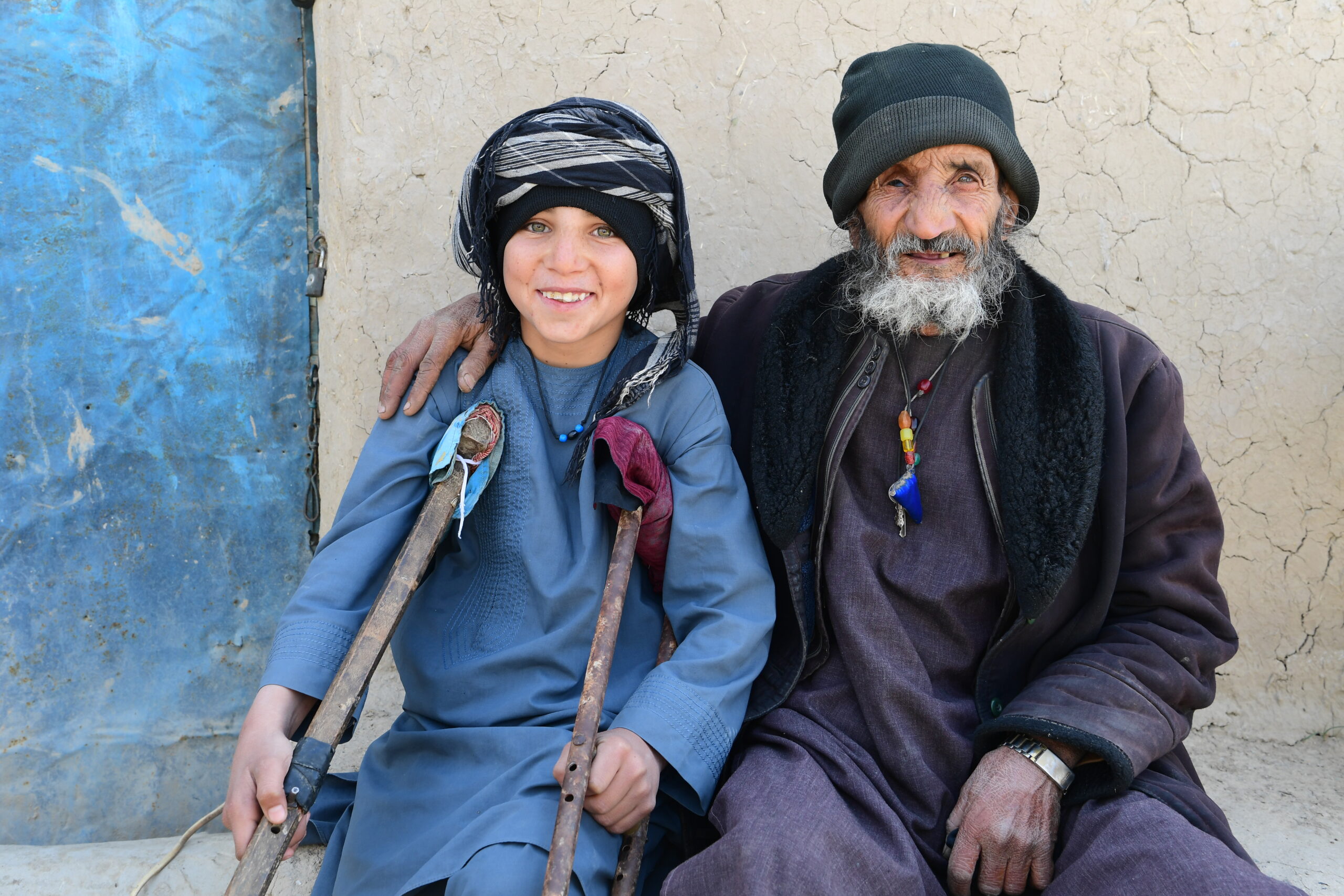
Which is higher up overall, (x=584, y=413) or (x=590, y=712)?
(x=584, y=413)

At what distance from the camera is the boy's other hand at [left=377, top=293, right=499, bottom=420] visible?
2.09 m

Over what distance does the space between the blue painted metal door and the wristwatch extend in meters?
2.21

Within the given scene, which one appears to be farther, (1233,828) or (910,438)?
(1233,828)

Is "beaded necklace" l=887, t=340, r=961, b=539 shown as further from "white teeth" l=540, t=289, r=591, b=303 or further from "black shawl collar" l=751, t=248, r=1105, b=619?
"white teeth" l=540, t=289, r=591, b=303

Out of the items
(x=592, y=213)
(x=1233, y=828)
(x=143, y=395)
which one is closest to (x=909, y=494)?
(x=592, y=213)

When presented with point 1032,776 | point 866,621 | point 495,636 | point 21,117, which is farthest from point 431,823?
point 21,117

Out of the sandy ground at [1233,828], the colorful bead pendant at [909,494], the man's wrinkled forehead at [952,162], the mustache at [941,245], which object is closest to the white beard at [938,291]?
the mustache at [941,245]

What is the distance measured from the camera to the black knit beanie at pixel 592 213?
1.97 m

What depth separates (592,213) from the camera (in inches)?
77.9

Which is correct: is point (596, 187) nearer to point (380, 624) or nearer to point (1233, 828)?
point (380, 624)

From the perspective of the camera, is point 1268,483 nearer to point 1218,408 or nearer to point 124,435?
point 1218,408

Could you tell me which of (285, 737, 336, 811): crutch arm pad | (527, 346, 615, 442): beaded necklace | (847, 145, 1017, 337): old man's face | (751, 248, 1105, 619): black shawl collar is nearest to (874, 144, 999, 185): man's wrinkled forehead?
(847, 145, 1017, 337): old man's face

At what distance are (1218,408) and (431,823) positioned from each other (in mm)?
2394

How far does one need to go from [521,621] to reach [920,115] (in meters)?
1.33
